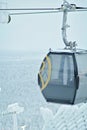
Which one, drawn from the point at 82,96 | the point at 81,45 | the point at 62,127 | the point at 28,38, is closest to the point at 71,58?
the point at 82,96

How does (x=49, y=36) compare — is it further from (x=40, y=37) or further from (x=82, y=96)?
(x=82, y=96)

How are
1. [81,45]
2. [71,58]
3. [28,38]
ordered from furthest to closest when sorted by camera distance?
[28,38]
[81,45]
[71,58]

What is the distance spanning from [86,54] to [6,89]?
287 cm

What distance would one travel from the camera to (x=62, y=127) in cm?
345

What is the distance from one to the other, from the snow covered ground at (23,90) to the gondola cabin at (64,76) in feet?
6.98

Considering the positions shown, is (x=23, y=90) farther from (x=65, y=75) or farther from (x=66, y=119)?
(x=65, y=75)

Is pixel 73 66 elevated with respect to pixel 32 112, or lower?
elevated

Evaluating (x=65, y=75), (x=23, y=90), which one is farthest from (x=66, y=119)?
(x=23, y=90)

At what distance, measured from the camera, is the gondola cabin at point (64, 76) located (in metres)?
2.26

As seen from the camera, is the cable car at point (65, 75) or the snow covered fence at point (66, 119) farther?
the snow covered fence at point (66, 119)

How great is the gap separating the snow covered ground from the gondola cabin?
6.98ft

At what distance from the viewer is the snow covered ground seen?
4660 mm

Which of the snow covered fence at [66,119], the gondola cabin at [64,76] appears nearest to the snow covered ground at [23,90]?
the snow covered fence at [66,119]

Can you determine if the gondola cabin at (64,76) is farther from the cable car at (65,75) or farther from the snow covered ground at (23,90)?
the snow covered ground at (23,90)
